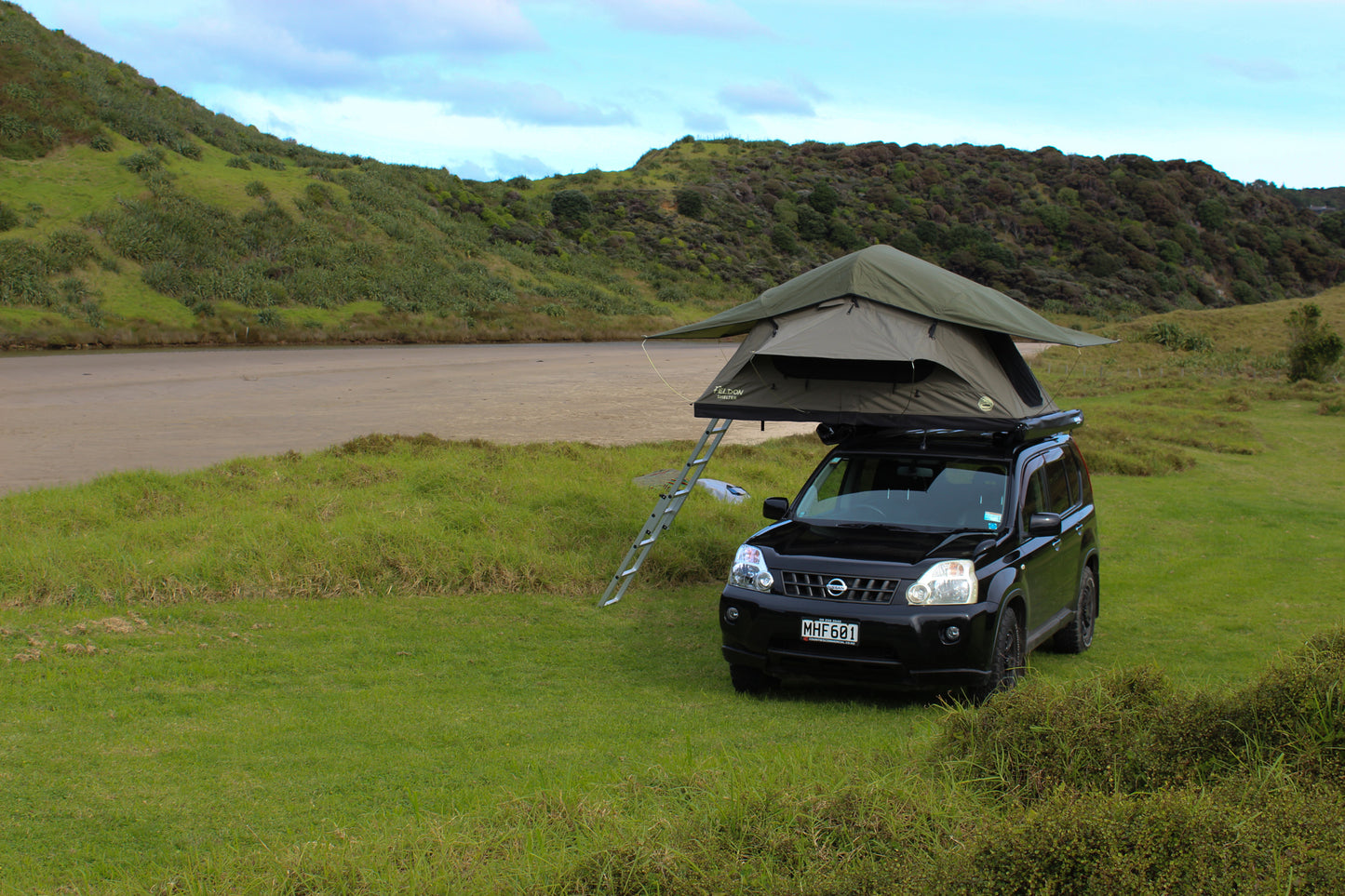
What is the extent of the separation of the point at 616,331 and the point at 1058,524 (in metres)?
52.0

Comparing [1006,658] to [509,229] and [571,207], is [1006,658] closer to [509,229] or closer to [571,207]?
[509,229]

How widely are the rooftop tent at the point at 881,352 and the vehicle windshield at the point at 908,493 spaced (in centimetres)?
40

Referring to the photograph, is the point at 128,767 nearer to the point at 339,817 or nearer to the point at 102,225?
the point at 339,817

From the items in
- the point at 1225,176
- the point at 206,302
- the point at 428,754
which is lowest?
the point at 428,754

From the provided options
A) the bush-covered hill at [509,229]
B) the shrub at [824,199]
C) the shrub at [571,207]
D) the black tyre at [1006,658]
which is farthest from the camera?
the shrub at [824,199]

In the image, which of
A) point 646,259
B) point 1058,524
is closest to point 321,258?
point 646,259

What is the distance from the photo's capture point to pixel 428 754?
5.86 meters

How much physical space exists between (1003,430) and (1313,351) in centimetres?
3610

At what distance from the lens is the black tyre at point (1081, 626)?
894cm

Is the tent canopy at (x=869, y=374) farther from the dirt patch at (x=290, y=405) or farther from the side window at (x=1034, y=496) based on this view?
the dirt patch at (x=290, y=405)

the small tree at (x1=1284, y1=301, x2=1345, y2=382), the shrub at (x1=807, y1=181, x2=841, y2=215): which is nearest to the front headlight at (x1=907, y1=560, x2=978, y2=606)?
the small tree at (x1=1284, y1=301, x2=1345, y2=382)

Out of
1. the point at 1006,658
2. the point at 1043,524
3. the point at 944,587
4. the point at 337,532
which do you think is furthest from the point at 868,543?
the point at 337,532

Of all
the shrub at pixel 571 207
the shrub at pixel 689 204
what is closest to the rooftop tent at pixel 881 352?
the shrub at pixel 571 207

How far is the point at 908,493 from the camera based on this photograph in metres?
8.33
